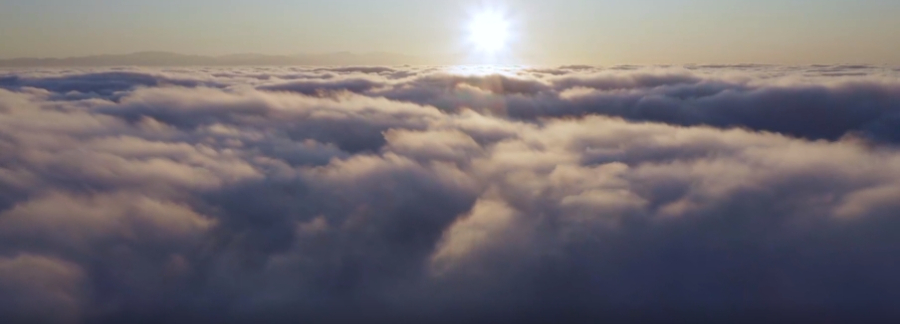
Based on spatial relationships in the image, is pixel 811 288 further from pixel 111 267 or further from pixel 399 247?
pixel 111 267

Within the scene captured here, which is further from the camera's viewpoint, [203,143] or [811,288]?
[203,143]

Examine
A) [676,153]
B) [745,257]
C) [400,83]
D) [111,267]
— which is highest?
[400,83]

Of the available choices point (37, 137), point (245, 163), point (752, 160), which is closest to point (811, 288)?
point (752, 160)

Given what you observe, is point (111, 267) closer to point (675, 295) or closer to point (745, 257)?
point (675, 295)

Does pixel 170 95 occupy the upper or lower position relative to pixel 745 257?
upper

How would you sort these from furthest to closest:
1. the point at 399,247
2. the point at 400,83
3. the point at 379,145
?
the point at 400,83, the point at 379,145, the point at 399,247

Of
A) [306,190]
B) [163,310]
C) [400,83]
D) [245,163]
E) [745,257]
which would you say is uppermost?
[400,83]

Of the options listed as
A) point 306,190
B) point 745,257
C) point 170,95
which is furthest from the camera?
point 170,95

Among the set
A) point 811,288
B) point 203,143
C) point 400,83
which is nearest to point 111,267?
point 203,143

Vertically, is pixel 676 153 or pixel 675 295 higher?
pixel 676 153
